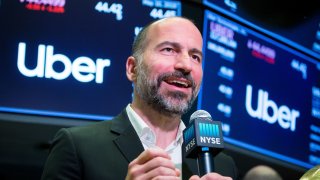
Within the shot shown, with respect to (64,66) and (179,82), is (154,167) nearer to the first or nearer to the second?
(179,82)

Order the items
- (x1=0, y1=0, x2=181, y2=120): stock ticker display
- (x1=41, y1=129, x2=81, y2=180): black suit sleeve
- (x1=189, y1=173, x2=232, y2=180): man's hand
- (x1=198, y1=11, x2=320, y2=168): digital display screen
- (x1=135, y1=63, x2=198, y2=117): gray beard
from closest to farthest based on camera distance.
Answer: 1. (x1=189, y1=173, x2=232, y2=180): man's hand
2. (x1=41, y1=129, x2=81, y2=180): black suit sleeve
3. (x1=135, y1=63, x2=198, y2=117): gray beard
4. (x1=0, y1=0, x2=181, y2=120): stock ticker display
5. (x1=198, y1=11, x2=320, y2=168): digital display screen

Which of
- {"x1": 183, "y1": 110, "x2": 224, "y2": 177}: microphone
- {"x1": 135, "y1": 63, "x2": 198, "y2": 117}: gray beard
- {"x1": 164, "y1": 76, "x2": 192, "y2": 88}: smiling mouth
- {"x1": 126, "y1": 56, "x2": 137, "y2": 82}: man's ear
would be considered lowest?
{"x1": 183, "y1": 110, "x2": 224, "y2": 177}: microphone

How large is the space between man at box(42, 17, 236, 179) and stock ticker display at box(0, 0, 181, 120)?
1.45 m

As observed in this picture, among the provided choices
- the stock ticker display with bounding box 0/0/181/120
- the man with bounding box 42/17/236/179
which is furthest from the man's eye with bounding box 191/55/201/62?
the stock ticker display with bounding box 0/0/181/120

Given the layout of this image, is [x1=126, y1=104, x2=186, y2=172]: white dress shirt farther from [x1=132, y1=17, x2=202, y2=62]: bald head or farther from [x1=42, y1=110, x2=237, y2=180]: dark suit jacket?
[x1=132, y1=17, x2=202, y2=62]: bald head

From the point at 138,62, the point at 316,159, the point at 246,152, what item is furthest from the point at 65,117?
the point at 316,159

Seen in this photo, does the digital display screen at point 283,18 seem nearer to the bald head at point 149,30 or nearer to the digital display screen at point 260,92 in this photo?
the digital display screen at point 260,92

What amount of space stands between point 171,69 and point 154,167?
20.2 inches

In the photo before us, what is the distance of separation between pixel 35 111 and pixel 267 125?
4.78 ft

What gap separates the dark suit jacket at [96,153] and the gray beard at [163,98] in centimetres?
10

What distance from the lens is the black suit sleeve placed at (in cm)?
168

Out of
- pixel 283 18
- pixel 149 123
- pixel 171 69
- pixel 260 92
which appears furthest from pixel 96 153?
pixel 283 18

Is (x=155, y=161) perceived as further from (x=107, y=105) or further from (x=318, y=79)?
(x=318, y=79)

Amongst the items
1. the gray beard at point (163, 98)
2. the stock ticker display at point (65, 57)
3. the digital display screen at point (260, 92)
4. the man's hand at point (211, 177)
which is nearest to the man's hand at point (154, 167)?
the man's hand at point (211, 177)
